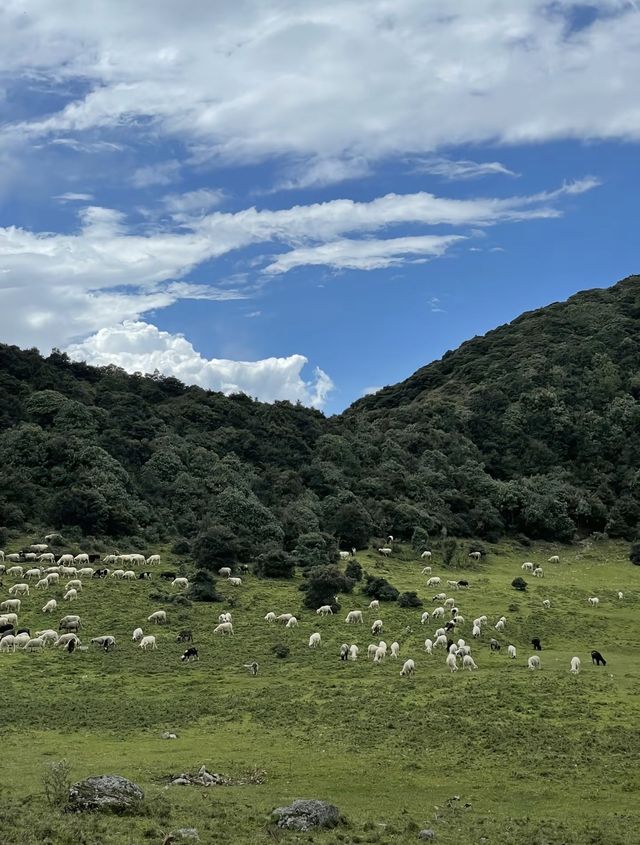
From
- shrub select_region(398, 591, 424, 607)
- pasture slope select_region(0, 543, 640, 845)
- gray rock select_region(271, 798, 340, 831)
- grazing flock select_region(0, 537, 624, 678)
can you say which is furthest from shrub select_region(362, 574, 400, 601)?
gray rock select_region(271, 798, 340, 831)

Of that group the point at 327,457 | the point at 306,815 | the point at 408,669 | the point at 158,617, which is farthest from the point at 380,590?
the point at 327,457

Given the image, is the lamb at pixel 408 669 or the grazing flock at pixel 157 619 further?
the grazing flock at pixel 157 619

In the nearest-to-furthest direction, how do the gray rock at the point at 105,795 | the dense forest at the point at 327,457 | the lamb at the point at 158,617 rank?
the gray rock at the point at 105,795 → the lamb at the point at 158,617 → the dense forest at the point at 327,457

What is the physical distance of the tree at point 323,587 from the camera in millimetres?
49125

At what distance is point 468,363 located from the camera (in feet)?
486

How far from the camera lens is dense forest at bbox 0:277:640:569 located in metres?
73.9

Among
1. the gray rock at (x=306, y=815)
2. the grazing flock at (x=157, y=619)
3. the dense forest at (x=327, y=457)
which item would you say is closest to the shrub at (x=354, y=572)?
the grazing flock at (x=157, y=619)

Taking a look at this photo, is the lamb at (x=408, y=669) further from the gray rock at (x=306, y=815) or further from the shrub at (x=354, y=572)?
the shrub at (x=354, y=572)

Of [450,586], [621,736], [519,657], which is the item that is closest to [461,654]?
[519,657]

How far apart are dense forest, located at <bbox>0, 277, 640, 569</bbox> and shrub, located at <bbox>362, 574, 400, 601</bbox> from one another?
10.1 m

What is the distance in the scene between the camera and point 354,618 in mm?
45781

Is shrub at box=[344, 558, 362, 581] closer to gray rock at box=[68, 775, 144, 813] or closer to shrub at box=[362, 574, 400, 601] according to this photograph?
shrub at box=[362, 574, 400, 601]

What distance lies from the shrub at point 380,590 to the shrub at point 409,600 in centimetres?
98

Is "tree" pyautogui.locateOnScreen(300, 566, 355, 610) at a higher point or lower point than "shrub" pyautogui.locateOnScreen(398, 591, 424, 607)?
higher
